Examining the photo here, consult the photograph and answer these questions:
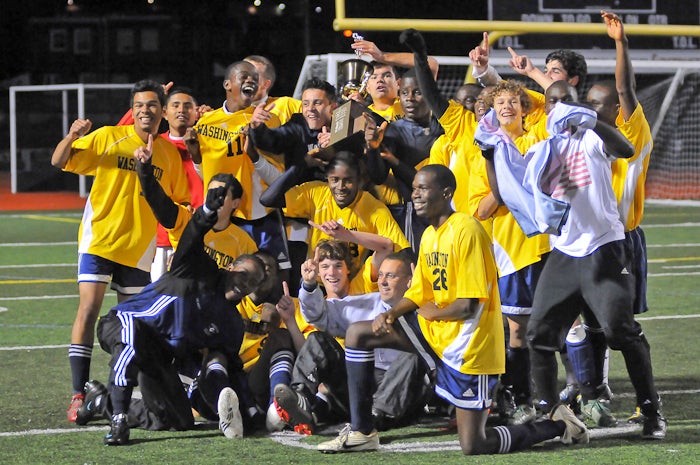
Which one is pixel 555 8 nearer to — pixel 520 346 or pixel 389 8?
pixel 520 346

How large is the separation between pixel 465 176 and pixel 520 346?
43.1 inches

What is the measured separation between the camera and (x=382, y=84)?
27.7 ft

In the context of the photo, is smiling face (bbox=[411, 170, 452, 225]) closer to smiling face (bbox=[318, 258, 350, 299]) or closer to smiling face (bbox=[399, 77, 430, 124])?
smiling face (bbox=[318, 258, 350, 299])

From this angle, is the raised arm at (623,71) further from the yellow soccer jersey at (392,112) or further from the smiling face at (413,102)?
the yellow soccer jersey at (392,112)

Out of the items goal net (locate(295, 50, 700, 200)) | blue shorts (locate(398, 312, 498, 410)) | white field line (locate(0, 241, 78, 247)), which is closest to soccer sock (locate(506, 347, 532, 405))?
blue shorts (locate(398, 312, 498, 410))

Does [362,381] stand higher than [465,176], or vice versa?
[465,176]

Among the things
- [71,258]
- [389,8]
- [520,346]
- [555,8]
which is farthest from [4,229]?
[389,8]

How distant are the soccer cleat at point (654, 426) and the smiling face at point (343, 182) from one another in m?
2.15

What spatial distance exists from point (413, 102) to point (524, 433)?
2.54 meters

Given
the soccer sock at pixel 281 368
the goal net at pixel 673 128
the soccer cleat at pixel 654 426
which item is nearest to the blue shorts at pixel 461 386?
the soccer cleat at pixel 654 426

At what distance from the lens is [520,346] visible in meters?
7.12

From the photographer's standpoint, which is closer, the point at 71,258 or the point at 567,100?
the point at 567,100

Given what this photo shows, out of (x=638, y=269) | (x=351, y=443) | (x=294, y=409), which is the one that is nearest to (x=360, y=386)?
(x=351, y=443)

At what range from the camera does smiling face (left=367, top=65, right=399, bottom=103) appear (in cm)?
846
